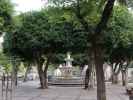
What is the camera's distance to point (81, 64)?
6197 centimetres

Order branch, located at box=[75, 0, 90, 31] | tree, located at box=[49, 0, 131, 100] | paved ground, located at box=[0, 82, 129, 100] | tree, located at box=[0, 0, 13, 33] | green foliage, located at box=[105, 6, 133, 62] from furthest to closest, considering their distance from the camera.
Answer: green foliage, located at box=[105, 6, 133, 62]
paved ground, located at box=[0, 82, 129, 100]
tree, located at box=[0, 0, 13, 33]
branch, located at box=[75, 0, 90, 31]
tree, located at box=[49, 0, 131, 100]

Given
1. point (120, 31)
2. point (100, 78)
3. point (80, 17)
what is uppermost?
point (120, 31)

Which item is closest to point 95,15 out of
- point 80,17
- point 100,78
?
point 80,17

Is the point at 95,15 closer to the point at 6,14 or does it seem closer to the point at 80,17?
the point at 80,17

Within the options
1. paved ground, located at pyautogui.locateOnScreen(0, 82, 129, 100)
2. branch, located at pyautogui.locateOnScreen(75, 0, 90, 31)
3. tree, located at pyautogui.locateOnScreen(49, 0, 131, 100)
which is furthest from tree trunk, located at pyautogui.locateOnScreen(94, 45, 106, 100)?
paved ground, located at pyautogui.locateOnScreen(0, 82, 129, 100)

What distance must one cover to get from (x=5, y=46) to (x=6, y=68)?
1662 centimetres

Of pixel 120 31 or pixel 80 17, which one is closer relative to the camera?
pixel 80 17

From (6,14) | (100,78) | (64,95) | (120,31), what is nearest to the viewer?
(100,78)

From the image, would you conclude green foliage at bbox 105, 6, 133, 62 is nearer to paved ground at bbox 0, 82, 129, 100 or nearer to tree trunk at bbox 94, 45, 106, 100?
paved ground at bbox 0, 82, 129, 100

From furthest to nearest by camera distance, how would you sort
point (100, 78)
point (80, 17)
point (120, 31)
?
point (120, 31) < point (80, 17) < point (100, 78)

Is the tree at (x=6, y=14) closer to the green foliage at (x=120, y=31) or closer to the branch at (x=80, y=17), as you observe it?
the branch at (x=80, y=17)

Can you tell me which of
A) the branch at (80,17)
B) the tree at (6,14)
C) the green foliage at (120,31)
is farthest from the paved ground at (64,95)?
the branch at (80,17)

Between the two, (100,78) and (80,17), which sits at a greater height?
(80,17)

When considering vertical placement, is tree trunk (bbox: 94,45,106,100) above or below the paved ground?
above
